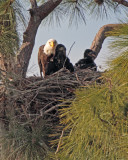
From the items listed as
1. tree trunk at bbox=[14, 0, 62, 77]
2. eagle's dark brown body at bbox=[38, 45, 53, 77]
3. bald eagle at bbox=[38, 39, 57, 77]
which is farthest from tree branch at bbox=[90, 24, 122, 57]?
tree trunk at bbox=[14, 0, 62, 77]

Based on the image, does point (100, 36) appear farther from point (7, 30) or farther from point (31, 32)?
point (7, 30)

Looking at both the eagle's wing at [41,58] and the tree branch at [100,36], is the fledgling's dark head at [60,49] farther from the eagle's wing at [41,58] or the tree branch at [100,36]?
the tree branch at [100,36]

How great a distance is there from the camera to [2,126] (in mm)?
2842

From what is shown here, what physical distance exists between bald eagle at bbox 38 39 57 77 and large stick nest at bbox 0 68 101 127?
2.45 feet

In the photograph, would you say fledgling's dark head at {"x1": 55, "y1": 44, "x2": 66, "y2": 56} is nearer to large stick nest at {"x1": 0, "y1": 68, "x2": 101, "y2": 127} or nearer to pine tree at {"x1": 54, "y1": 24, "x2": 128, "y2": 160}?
large stick nest at {"x1": 0, "y1": 68, "x2": 101, "y2": 127}

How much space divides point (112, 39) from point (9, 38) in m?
1.85

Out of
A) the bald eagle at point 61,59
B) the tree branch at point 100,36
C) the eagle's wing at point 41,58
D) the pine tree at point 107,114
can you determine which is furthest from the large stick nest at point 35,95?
the tree branch at point 100,36

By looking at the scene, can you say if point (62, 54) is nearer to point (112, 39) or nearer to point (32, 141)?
point (32, 141)

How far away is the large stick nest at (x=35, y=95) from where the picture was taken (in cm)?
304

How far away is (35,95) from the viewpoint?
3.26 metres

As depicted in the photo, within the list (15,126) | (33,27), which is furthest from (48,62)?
(15,126)

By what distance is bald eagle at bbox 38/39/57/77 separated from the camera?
4.41 m

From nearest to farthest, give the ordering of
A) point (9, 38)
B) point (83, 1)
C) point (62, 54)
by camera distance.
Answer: point (9, 38)
point (62, 54)
point (83, 1)

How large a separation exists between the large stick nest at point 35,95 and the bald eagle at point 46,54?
746 millimetres
